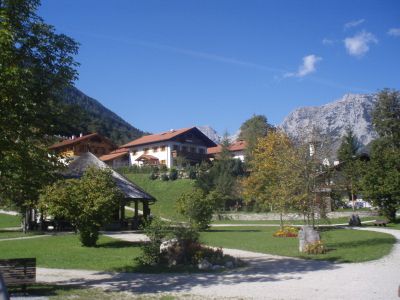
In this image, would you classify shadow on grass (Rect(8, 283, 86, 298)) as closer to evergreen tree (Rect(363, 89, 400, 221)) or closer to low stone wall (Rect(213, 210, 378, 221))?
evergreen tree (Rect(363, 89, 400, 221))

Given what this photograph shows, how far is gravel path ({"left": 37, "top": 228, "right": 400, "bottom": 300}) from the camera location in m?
10.6

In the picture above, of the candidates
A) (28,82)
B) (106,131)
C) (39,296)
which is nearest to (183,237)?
(39,296)

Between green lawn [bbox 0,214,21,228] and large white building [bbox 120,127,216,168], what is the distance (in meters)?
30.4

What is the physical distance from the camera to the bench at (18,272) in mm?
11117

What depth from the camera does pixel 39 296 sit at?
10.8 m

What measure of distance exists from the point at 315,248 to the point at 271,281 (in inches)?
259

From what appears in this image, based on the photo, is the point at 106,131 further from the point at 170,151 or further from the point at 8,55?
the point at 8,55

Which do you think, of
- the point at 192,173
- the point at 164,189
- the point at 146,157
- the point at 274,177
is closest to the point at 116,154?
the point at 146,157

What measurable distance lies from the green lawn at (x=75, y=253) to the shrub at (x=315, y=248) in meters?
6.90

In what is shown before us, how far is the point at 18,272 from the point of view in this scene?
11.2 m

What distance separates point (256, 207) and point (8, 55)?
4244 cm

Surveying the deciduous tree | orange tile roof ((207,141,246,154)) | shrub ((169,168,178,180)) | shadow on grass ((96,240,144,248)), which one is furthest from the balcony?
shadow on grass ((96,240,144,248))

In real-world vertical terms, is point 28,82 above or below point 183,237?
above

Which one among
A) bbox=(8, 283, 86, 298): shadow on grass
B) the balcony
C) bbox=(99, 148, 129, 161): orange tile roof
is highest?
bbox=(99, 148, 129, 161): orange tile roof
